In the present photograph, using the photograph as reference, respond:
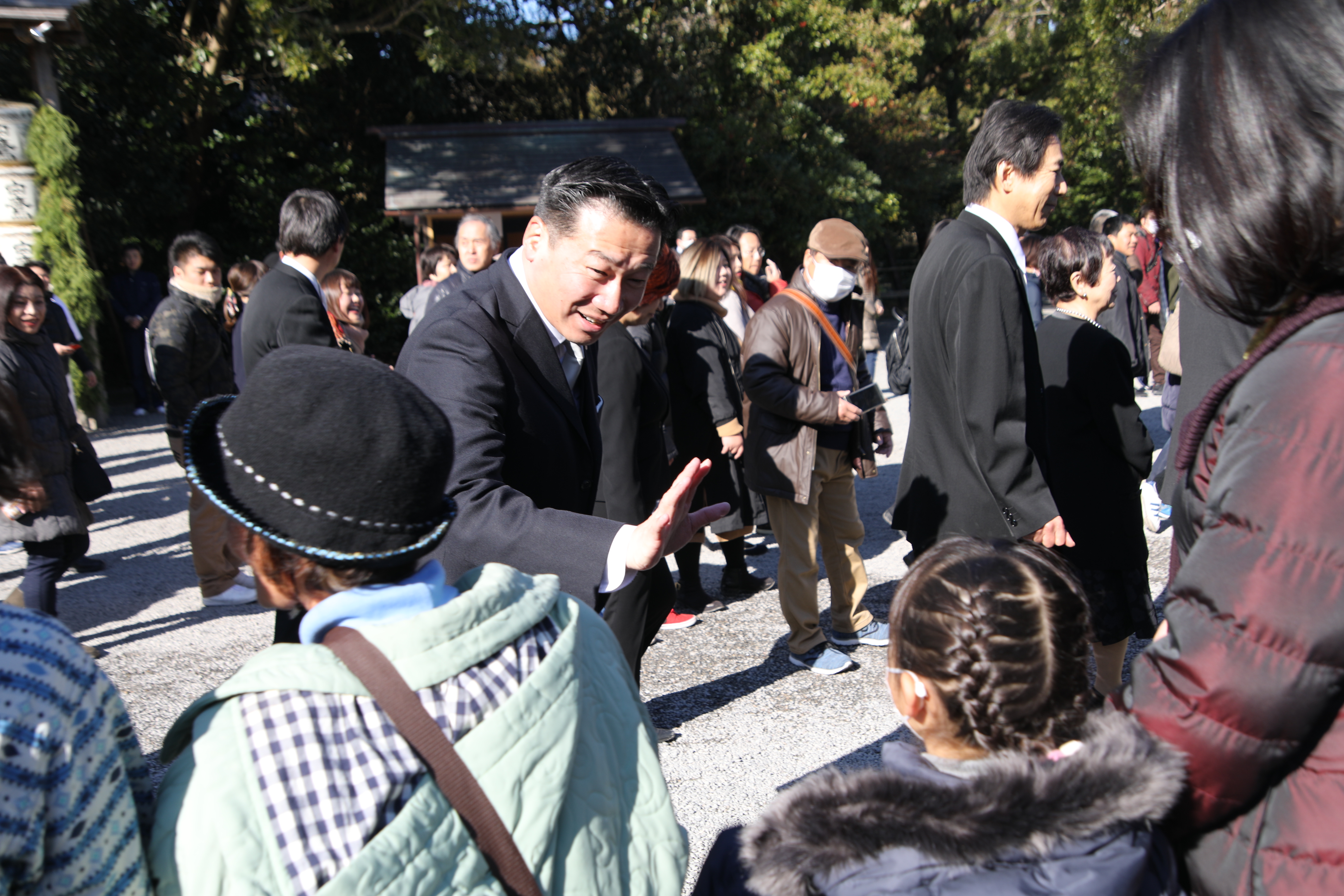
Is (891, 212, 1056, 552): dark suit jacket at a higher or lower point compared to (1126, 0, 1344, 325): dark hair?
lower

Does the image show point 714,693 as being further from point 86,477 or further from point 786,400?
point 86,477

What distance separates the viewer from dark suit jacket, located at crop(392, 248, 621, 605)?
189cm

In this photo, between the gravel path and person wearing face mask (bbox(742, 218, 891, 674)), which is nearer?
the gravel path

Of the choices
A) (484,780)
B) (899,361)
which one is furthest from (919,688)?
(899,361)

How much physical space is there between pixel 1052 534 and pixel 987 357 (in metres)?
0.55

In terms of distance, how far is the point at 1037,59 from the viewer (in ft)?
76.0

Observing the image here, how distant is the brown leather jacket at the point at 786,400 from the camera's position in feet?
13.9

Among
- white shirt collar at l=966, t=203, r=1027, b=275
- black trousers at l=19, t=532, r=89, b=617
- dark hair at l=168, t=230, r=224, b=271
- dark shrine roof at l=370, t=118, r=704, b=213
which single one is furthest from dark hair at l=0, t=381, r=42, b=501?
dark shrine roof at l=370, t=118, r=704, b=213

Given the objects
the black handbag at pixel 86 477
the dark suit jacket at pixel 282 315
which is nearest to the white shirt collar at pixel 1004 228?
the dark suit jacket at pixel 282 315

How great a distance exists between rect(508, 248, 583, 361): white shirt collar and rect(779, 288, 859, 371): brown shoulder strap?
2.27m

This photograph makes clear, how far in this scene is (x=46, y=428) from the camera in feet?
15.1

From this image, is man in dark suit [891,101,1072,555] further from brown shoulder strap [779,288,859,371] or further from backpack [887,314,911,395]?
backpack [887,314,911,395]

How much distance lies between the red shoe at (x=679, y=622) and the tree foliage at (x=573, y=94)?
979 cm

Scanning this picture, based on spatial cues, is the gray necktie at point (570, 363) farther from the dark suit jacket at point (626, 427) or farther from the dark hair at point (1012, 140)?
the dark hair at point (1012, 140)
